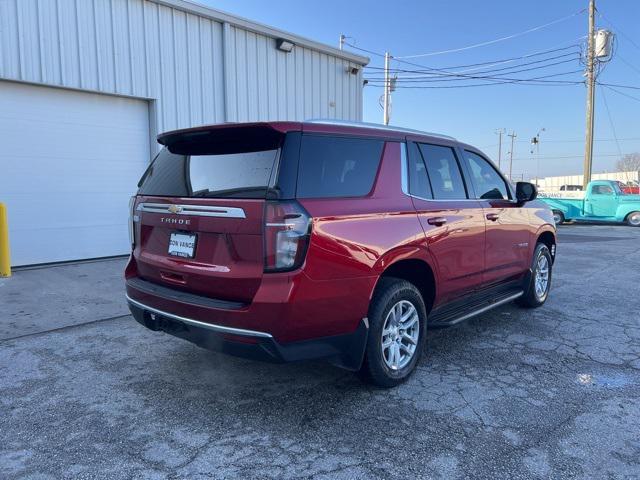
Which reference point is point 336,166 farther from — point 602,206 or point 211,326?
point 602,206

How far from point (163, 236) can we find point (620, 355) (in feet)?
13.3

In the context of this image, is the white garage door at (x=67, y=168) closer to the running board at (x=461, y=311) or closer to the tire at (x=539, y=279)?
the running board at (x=461, y=311)

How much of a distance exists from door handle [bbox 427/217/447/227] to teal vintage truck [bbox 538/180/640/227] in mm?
16074

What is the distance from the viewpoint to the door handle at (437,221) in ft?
12.9

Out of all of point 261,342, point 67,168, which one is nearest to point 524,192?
point 261,342

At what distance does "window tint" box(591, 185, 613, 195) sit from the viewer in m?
18.8

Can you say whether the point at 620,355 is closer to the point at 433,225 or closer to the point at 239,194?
the point at 433,225

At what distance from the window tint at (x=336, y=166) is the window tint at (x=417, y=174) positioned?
1.23 ft

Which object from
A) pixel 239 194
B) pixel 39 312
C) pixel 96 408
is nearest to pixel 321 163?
pixel 239 194

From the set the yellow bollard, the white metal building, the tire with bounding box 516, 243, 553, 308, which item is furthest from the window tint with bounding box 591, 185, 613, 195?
the yellow bollard

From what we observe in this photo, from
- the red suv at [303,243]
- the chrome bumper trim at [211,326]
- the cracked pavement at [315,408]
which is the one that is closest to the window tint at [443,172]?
the red suv at [303,243]

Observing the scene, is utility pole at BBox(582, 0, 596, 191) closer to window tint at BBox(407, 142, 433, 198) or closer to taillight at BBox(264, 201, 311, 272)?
window tint at BBox(407, 142, 433, 198)

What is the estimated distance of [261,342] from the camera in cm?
293

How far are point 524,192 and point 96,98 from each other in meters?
7.41
